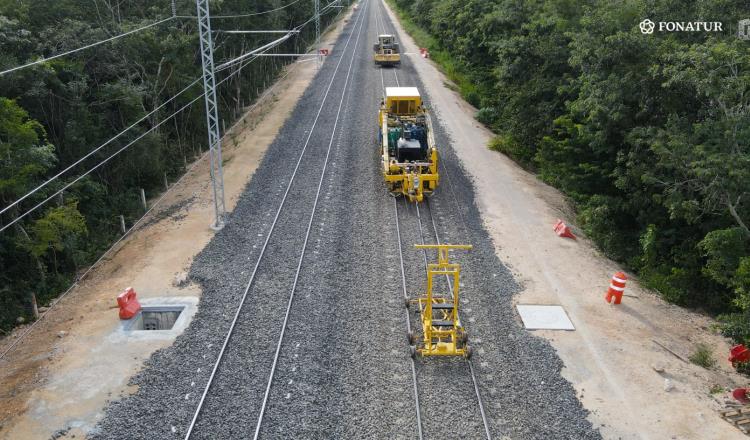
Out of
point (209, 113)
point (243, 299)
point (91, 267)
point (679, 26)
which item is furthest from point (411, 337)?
point (679, 26)

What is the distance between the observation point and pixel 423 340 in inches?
509

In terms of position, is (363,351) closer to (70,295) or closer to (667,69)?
(70,295)

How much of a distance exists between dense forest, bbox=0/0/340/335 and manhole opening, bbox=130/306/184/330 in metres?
4.33

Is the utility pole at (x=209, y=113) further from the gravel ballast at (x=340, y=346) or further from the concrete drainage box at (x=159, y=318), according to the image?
the concrete drainage box at (x=159, y=318)

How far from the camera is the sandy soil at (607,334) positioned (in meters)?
10.9

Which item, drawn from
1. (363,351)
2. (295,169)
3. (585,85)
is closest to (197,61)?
(295,169)

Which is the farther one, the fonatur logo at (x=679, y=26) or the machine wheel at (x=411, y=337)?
the fonatur logo at (x=679, y=26)

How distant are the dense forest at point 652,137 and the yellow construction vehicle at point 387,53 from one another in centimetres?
1800

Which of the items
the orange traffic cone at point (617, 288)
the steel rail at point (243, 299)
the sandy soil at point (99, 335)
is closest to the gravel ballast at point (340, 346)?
the steel rail at point (243, 299)

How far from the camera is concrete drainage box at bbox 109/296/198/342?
528 inches

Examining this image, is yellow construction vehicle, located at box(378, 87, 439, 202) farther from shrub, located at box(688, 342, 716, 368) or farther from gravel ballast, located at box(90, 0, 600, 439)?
shrub, located at box(688, 342, 716, 368)

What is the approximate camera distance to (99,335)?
13.5m

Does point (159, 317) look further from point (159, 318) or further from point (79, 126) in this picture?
point (79, 126)

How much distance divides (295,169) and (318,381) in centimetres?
1376
